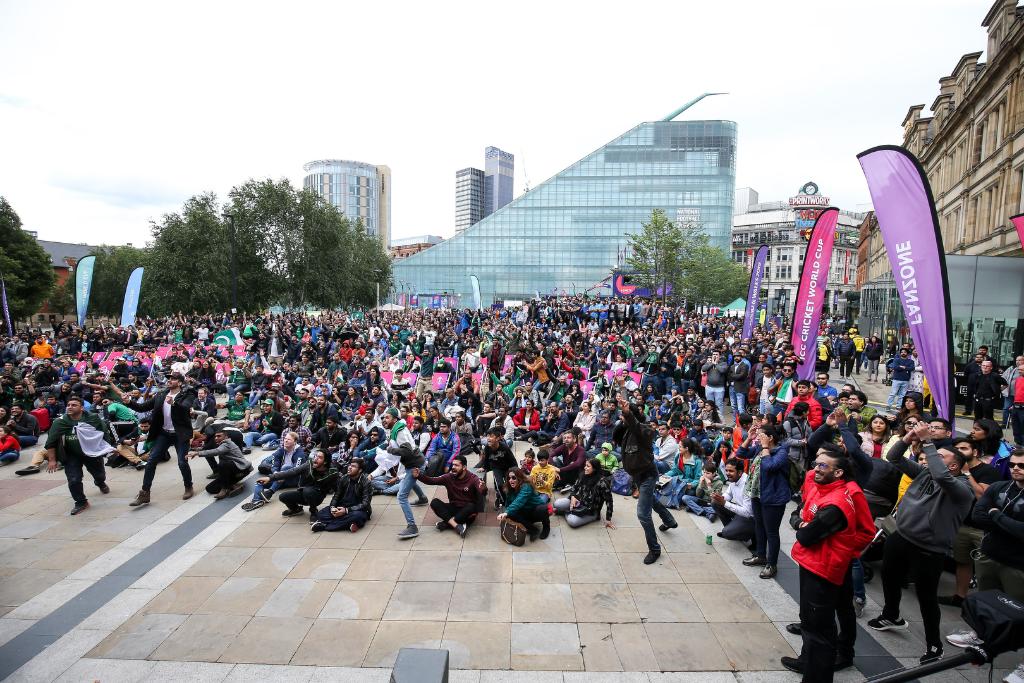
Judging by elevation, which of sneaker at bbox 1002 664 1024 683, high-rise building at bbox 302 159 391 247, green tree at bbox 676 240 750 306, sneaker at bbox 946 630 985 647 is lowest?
sneaker at bbox 1002 664 1024 683

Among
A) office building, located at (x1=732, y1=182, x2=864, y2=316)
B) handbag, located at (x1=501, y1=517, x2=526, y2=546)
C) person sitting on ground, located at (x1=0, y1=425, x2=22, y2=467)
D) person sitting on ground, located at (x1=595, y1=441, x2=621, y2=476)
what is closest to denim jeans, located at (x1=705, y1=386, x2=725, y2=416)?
person sitting on ground, located at (x1=595, y1=441, x2=621, y2=476)

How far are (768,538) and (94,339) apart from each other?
2771 cm

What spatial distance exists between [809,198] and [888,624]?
135m

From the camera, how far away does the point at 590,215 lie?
76375 millimetres

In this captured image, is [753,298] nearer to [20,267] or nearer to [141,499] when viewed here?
[141,499]

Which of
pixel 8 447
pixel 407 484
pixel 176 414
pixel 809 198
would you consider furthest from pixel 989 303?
pixel 809 198

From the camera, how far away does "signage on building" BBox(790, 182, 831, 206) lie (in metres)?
116

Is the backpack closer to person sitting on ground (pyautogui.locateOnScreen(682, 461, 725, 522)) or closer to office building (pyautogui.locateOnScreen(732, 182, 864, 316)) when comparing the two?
person sitting on ground (pyautogui.locateOnScreen(682, 461, 725, 522))

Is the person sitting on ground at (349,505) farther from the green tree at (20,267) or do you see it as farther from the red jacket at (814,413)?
the green tree at (20,267)

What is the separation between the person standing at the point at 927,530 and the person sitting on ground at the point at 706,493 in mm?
2823

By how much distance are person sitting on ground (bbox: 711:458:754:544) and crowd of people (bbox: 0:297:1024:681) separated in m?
0.03

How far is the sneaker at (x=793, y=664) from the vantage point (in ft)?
15.2

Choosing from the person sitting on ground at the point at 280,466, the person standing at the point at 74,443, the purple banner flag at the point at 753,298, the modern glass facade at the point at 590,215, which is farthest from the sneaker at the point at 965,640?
the modern glass facade at the point at 590,215

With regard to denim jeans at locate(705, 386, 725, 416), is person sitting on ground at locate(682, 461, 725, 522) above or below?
below
